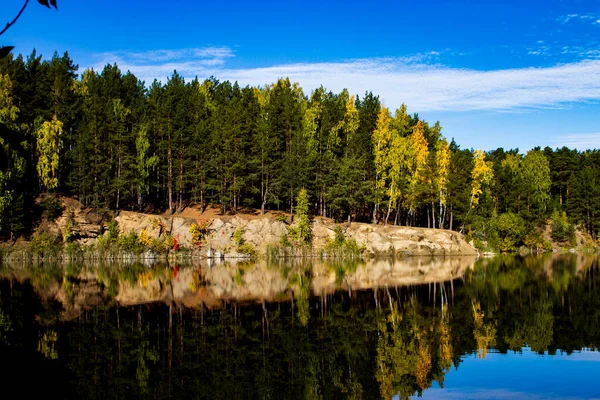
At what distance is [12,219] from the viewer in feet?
185

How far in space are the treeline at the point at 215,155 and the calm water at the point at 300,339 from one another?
30.6 metres

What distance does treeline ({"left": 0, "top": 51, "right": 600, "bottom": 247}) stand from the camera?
6391cm

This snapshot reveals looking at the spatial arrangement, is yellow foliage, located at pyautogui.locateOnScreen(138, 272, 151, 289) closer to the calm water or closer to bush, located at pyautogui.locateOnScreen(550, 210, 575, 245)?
the calm water

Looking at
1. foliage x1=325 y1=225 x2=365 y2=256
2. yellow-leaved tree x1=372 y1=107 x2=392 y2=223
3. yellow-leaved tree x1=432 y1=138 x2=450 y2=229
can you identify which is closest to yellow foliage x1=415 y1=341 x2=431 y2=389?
foliage x1=325 y1=225 x2=365 y2=256

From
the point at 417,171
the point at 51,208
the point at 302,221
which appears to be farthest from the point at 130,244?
the point at 417,171

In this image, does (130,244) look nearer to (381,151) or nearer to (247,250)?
(247,250)

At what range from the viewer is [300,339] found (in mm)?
19609

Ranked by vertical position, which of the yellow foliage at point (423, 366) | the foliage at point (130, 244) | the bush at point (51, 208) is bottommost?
the yellow foliage at point (423, 366)

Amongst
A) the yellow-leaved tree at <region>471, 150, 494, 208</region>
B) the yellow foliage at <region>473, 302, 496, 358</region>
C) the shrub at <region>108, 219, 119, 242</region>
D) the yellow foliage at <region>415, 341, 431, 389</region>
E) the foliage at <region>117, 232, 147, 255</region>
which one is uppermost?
the yellow-leaved tree at <region>471, 150, 494, 208</region>

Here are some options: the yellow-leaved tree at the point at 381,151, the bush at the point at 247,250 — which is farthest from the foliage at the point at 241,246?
the yellow-leaved tree at the point at 381,151

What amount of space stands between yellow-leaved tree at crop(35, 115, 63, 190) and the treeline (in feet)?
0.47

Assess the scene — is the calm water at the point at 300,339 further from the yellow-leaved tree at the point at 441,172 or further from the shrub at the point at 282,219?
the yellow-leaved tree at the point at 441,172

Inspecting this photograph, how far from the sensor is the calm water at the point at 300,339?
14.3 metres

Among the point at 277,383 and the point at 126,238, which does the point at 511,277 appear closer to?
the point at 277,383
